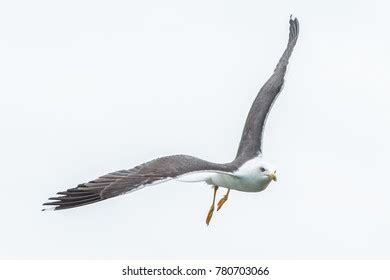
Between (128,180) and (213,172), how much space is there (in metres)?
1.82

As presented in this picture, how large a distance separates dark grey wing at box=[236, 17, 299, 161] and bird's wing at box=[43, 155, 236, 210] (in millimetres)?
2605

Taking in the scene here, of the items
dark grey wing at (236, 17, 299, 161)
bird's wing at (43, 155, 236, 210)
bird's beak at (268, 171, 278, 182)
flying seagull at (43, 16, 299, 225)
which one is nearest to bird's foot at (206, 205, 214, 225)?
flying seagull at (43, 16, 299, 225)

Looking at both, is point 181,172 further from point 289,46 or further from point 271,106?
point 289,46

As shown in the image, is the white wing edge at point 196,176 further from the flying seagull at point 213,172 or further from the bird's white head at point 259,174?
the bird's white head at point 259,174

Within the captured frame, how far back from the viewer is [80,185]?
969 inches

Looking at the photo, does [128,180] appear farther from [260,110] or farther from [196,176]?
[260,110]

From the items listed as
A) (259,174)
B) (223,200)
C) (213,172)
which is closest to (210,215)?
(223,200)

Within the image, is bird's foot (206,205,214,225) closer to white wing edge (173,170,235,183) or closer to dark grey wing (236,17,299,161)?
dark grey wing (236,17,299,161)

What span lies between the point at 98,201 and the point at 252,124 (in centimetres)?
580

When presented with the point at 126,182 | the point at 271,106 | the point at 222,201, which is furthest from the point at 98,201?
the point at 271,106

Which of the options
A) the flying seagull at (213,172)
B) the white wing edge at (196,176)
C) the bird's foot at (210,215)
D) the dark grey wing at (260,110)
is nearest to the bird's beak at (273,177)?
the flying seagull at (213,172)

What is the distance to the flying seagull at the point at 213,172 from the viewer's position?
24.3m

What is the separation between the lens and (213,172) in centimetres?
2523

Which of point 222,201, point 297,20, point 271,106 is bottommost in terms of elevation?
point 222,201
